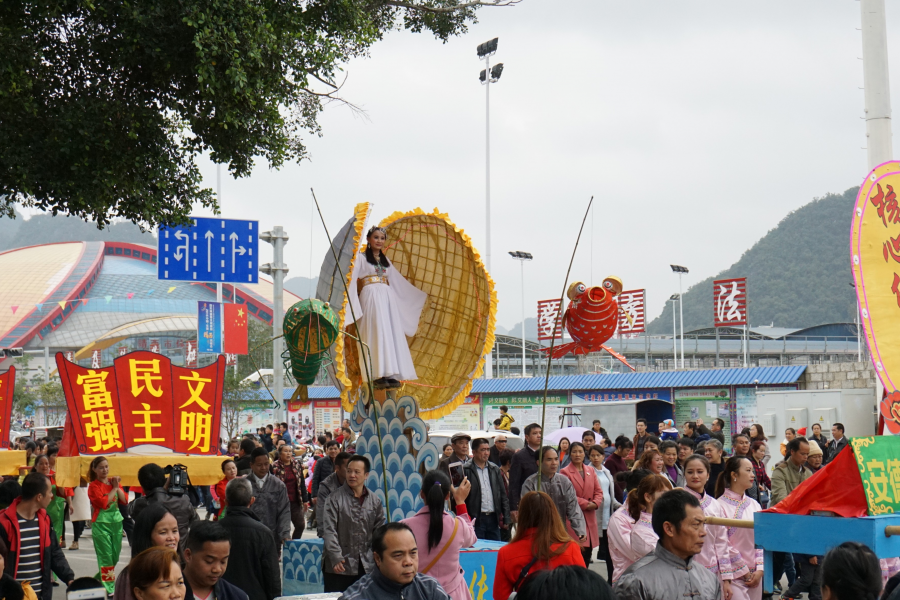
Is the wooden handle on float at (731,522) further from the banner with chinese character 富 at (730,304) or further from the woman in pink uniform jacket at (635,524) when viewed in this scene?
the banner with chinese character 富 at (730,304)

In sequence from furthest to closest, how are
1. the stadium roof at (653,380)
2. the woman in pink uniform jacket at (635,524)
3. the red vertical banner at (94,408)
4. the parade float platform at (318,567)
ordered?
the stadium roof at (653,380)
the red vertical banner at (94,408)
the parade float platform at (318,567)
the woman in pink uniform jacket at (635,524)

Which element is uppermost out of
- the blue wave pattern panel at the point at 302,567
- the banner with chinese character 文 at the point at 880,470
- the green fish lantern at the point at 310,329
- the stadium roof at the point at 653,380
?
the green fish lantern at the point at 310,329

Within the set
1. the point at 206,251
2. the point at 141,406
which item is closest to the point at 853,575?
the point at 141,406

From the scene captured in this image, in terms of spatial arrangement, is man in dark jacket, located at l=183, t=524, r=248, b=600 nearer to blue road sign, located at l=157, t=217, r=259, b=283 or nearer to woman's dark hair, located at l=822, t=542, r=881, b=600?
woman's dark hair, located at l=822, t=542, r=881, b=600

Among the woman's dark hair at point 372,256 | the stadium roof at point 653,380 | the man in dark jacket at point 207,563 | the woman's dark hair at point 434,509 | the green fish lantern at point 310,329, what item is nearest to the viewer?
the man in dark jacket at point 207,563

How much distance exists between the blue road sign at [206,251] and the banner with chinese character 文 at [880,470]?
10.8 m

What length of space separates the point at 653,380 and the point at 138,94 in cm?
1587

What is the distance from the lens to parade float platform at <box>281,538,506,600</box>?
6836mm

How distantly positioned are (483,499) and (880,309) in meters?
4.81

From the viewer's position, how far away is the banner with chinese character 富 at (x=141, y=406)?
958 cm

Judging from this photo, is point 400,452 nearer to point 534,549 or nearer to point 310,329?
point 310,329

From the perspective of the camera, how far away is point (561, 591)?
2682 mm

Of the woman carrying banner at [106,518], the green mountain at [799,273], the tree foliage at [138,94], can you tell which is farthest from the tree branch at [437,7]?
the green mountain at [799,273]

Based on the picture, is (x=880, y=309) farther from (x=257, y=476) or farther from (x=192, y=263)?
(x=192, y=263)
